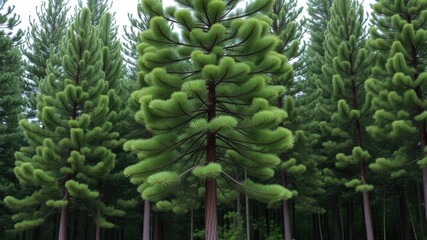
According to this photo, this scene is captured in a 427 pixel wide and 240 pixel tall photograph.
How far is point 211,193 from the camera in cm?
841

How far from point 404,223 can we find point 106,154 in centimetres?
1334

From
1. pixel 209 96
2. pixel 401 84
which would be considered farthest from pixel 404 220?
pixel 209 96

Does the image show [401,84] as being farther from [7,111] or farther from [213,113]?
[7,111]

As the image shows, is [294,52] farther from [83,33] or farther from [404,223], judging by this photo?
[404,223]

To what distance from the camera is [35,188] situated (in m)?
18.3

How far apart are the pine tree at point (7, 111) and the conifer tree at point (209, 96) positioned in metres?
10.4

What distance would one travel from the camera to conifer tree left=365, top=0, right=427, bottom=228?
12.7 meters

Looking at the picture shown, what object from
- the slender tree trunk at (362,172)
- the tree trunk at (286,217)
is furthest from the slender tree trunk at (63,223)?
the slender tree trunk at (362,172)

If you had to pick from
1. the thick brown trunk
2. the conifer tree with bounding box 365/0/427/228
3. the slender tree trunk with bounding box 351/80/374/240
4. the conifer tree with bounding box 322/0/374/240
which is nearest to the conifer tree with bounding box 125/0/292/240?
the thick brown trunk

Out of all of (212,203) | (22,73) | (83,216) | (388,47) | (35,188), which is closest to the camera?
(212,203)

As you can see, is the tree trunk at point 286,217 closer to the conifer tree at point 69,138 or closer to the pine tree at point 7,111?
the conifer tree at point 69,138

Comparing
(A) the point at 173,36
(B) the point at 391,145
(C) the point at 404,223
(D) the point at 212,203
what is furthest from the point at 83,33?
(C) the point at 404,223

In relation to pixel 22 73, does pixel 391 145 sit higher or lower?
lower

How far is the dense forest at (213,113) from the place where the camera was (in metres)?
8.56
